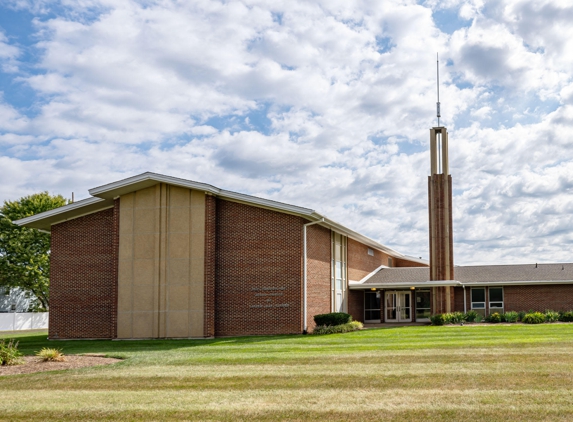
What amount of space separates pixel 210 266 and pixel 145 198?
14.2ft

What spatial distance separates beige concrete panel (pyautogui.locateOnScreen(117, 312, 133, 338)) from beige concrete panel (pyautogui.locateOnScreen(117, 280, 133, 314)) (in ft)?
0.72

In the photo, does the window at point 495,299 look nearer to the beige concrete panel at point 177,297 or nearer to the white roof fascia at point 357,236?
the white roof fascia at point 357,236

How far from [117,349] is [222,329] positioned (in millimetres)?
6320

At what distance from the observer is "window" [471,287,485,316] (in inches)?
1521

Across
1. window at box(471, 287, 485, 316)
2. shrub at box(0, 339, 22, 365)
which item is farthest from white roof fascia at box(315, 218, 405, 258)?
shrub at box(0, 339, 22, 365)

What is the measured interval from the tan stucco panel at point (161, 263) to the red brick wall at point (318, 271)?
16.3 ft

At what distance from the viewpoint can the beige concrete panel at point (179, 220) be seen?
28719 mm

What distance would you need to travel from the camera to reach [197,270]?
93.5 feet

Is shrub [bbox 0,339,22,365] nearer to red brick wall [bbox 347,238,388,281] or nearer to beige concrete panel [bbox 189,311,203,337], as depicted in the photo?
beige concrete panel [bbox 189,311,203,337]

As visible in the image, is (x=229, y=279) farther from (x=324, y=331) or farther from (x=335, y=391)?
(x=335, y=391)

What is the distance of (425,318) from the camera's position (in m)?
39.9

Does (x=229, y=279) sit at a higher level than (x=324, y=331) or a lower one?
higher

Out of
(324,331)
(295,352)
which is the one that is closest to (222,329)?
(324,331)

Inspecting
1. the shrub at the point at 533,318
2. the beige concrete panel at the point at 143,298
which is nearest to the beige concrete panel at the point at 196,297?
the beige concrete panel at the point at 143,298
